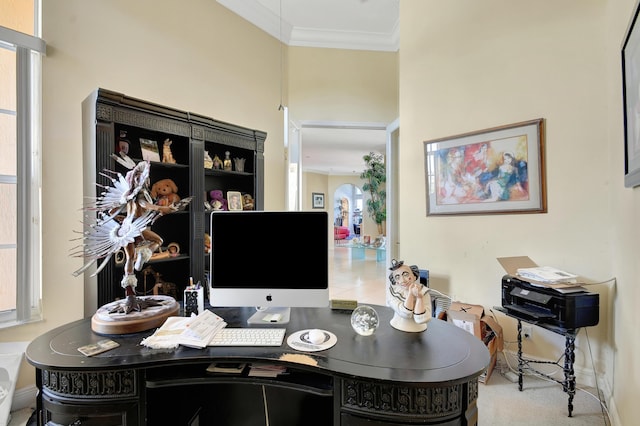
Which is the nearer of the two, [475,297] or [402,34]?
[475,297]

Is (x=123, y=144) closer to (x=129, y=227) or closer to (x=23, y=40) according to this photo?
(x=23, y=40)

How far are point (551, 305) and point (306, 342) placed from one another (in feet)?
5.50

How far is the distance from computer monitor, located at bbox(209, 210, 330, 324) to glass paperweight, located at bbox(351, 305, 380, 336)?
162 mm

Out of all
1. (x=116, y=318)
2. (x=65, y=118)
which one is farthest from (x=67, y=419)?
(x=65, y=118)

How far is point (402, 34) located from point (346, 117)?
1143 millimetres

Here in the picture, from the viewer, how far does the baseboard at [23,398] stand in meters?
1.99

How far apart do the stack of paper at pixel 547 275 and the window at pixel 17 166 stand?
10.9ft

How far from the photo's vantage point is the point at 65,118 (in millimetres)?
2191

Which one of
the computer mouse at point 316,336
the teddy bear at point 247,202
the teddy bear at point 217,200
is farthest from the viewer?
the teddy bear at point 247,202

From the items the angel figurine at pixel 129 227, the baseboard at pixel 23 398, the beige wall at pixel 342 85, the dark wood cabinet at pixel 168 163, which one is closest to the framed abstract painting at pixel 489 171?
the beige wall at pixel 342 85

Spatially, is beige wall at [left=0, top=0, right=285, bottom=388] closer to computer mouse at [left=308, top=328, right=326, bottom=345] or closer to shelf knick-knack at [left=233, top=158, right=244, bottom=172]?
shelf knick-knack at [left=233, top=158, right=244, bottom=172]

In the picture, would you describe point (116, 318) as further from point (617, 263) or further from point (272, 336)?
point (617, 263)

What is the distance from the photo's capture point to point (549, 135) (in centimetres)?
238

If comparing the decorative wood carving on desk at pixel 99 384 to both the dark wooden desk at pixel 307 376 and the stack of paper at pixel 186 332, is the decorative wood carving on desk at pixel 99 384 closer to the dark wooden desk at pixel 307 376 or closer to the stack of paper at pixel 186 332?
the dark wooden desk at pixel 307 376
